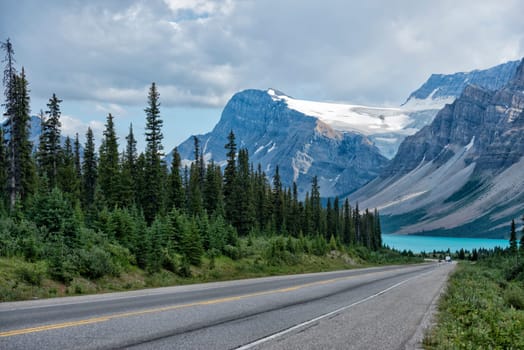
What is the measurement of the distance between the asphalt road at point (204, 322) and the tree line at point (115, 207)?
22.8 feet

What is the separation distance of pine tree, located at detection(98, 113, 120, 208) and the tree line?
133 millimetres

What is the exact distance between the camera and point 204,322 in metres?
11.5

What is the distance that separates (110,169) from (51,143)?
7.30 m

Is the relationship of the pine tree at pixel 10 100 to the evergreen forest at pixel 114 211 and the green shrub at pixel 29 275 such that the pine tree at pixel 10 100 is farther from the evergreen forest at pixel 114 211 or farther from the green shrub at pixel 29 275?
the green shrub at pixel 29 275

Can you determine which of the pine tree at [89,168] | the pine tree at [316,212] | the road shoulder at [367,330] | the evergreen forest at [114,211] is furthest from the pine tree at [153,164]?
the pine tree at [316,212]

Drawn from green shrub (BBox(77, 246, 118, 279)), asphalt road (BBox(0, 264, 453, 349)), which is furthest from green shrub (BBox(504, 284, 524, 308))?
green shrub (BBox(77, 246, 118, 279))

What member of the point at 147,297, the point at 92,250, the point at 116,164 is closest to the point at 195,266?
the point at 92,250

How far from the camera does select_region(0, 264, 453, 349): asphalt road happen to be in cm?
926

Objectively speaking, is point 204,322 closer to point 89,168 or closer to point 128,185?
point 128,185

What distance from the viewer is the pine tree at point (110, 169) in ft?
185

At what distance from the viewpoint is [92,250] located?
22.7 m

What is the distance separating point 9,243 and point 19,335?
13221mm

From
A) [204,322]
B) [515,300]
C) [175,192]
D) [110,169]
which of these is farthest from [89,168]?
[204,322]

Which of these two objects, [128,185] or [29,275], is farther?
[128,185]
